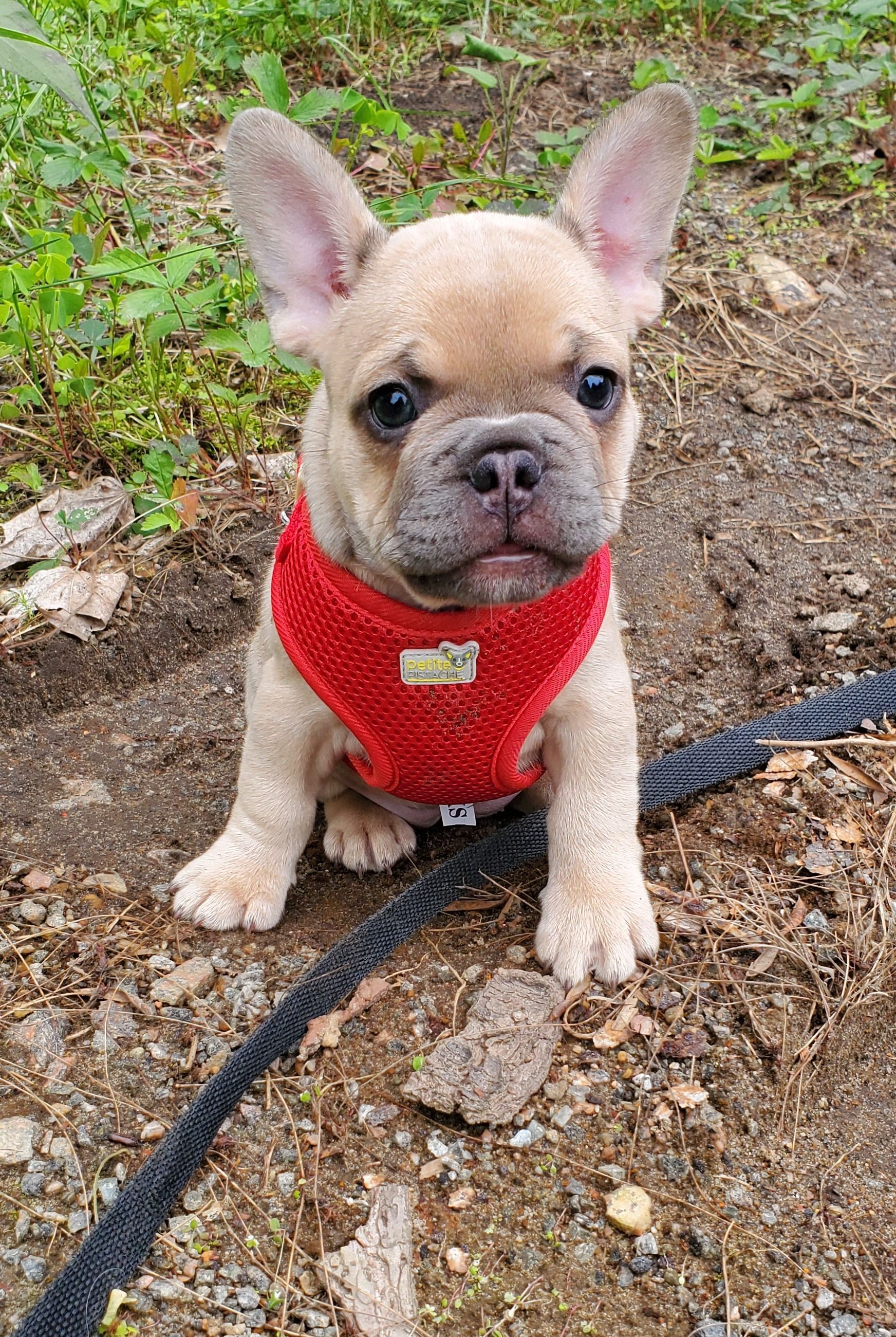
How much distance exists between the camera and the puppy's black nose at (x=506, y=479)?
104 inches

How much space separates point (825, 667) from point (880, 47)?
5.16 meters

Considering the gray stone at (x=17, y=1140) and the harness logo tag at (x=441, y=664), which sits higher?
the harness logo tag at (x=441, y=664)

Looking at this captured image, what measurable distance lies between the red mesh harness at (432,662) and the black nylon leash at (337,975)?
395mm

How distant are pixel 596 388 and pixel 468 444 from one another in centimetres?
51

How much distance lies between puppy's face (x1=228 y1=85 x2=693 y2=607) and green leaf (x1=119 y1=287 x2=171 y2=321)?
4.50 feet

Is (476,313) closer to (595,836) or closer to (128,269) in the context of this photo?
(595,836)

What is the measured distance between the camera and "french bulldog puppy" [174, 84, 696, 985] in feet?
8.98

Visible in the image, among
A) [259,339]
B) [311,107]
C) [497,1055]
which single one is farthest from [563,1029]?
[311,107]

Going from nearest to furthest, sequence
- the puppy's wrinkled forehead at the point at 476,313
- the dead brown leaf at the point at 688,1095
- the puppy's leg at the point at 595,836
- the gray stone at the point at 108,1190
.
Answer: the gray stone at the point at 108,1190
the puppy's wrinkled forehead at the point at 476,313
the dead brown leaf at the point at 688,1095
the puppy's leg at the point at 595,836

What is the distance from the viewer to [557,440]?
272 cm

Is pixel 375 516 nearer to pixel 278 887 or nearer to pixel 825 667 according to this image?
pixel 278 887

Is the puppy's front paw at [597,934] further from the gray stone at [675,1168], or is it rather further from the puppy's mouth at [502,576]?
the puppy's mouth at [502,576]

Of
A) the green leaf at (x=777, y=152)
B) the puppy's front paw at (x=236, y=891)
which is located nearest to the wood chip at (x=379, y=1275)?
the puppy's front paw at (x=236, y=891)

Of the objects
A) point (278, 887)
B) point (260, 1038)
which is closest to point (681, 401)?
point (278, 887)
